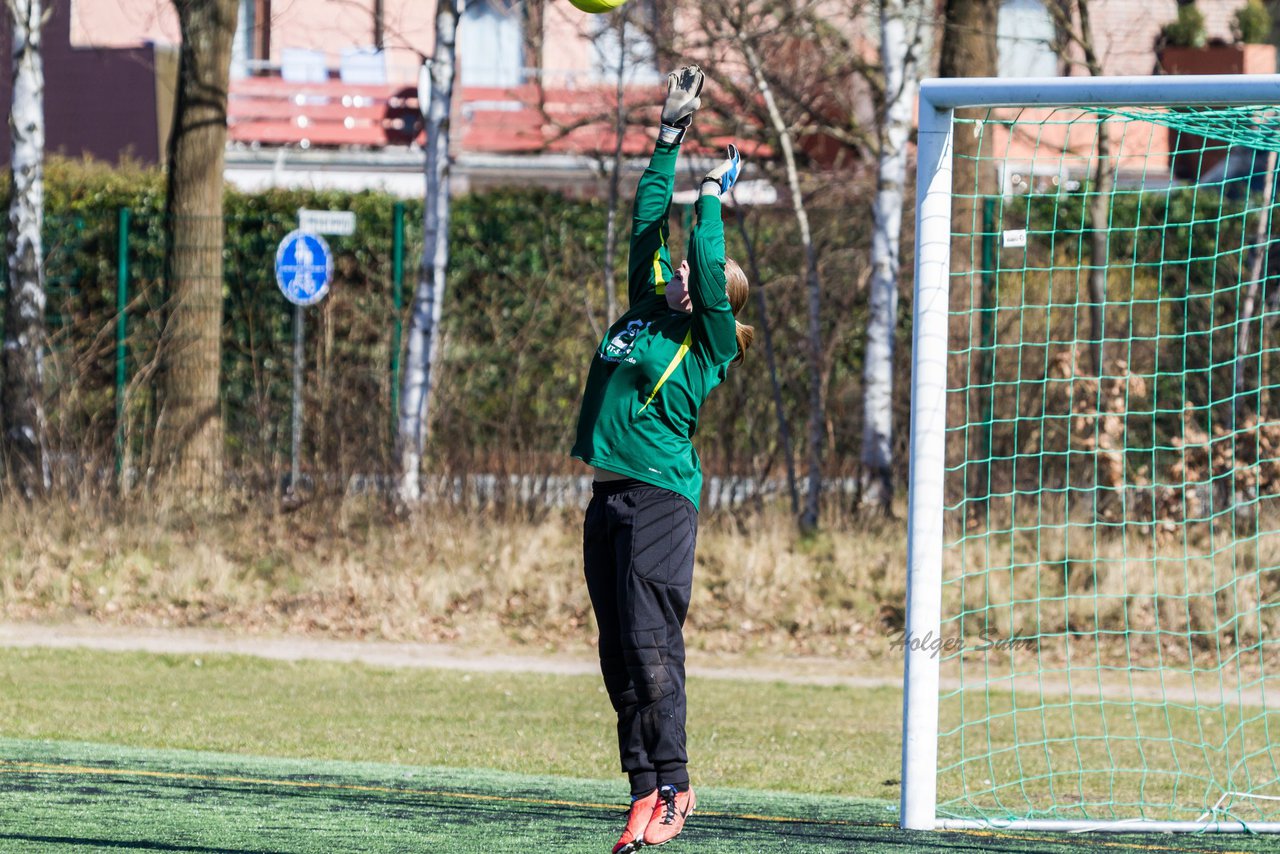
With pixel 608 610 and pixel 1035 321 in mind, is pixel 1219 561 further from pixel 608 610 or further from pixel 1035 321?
pixel 608 610

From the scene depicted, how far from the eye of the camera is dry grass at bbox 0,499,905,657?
1203 cm

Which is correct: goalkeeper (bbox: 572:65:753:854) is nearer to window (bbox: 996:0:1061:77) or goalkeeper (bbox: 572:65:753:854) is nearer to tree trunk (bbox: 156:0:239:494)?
tree trunk (bbox: 156:0:239:494)

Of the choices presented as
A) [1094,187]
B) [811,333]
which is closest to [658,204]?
[811,333]

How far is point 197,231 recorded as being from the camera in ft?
47.3

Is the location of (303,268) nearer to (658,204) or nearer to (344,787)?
(344,787)

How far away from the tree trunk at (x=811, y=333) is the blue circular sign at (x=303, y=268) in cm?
402

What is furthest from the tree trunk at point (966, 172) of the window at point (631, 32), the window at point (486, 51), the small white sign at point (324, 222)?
the window at point (486, 51)

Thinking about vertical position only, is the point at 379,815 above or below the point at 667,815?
below

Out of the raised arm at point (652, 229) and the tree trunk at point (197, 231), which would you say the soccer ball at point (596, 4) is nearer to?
the raised arm at point (652, 229)

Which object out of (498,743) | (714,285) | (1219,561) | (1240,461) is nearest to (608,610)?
(714,285)

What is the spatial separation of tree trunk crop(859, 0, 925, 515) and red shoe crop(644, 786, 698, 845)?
8235 mm

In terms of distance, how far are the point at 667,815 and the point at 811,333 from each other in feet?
30.1

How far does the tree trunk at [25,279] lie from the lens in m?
13.2

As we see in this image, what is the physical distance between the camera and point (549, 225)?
1684 centimetres
